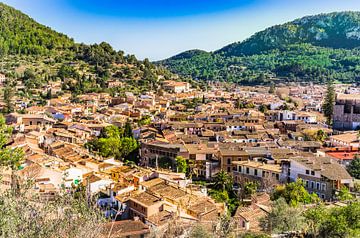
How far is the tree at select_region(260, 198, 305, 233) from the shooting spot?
1405 cm

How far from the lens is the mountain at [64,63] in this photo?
64.0 m

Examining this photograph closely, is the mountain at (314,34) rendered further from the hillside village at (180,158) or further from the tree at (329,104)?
the tree at (329,104)

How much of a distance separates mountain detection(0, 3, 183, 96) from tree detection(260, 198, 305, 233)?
153ft

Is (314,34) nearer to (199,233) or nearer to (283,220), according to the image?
(283,220)

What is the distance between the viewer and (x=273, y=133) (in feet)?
125

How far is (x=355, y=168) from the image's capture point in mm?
25016

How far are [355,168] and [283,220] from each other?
12376 millimetres

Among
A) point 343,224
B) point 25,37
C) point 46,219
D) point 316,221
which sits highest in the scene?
point 25,37

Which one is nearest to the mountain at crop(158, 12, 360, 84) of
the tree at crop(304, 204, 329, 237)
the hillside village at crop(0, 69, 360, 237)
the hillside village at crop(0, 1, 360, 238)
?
the hillside village at crop(0, 1, 360, 238)

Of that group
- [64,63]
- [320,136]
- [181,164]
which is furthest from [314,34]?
[181,164]

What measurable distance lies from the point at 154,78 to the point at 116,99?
16258 millimetres

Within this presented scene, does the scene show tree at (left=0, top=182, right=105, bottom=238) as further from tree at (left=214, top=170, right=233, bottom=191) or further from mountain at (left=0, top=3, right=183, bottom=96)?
mountain at (left=0, top=3, right=183, bottom=96)

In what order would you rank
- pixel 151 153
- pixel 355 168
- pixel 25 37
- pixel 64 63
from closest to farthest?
pixel 355 168, pixel 151 153, pixel 64 63, pixel 25 37

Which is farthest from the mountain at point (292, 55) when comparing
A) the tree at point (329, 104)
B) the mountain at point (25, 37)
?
the tree at point (329, 104)
